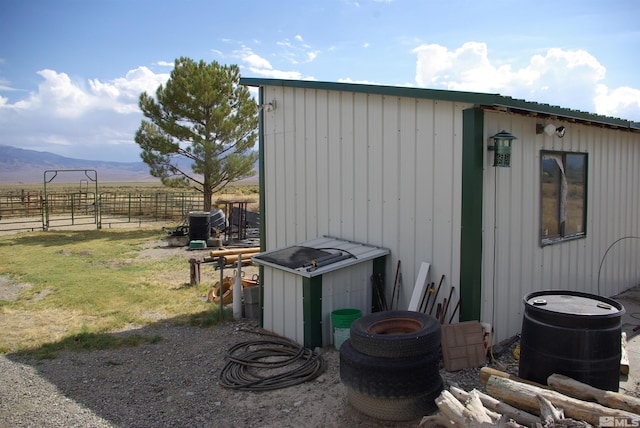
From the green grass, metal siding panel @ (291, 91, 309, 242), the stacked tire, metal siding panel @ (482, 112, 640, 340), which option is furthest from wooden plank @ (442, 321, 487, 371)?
the green grass

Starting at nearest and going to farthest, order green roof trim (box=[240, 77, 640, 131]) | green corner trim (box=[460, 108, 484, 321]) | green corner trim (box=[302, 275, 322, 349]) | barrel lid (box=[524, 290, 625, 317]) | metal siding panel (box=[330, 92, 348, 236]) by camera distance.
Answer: barrel lid (box=[524, 290, 625, 317]) → green roof trim (box=[240, 77, 640, 131]) → green corner trim (box=[460, 108, 484, 321]) → green corner trim (box=[302, 275, 322, 349]) → metal siding panel (box=[330, 92, 348, 236])

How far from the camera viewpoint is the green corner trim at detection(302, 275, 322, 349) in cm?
517

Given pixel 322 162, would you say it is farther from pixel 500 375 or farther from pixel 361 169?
pixel 500 375

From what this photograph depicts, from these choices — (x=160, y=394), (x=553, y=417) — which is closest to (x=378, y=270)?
(x=160, y=394)

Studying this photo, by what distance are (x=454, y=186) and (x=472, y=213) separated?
1.12ft

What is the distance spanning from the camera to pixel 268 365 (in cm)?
492

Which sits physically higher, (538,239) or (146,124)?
(146,124)

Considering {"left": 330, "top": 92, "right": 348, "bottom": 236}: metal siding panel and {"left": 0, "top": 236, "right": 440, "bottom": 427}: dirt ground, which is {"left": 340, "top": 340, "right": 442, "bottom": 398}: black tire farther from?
{"left": 330, "top": 92, "right": 348, "bottom": 236}: metal siding panel

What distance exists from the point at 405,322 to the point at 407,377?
26.7 inches

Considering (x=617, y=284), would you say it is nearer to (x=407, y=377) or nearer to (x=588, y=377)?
(x=588, y=377)

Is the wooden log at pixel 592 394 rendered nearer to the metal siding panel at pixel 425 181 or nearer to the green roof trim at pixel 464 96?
the metal siding panel at pixel 425 181

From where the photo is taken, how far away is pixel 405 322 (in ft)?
14.1

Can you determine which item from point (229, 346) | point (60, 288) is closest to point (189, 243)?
point (60, 288)

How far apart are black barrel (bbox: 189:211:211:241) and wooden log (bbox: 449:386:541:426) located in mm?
12247
